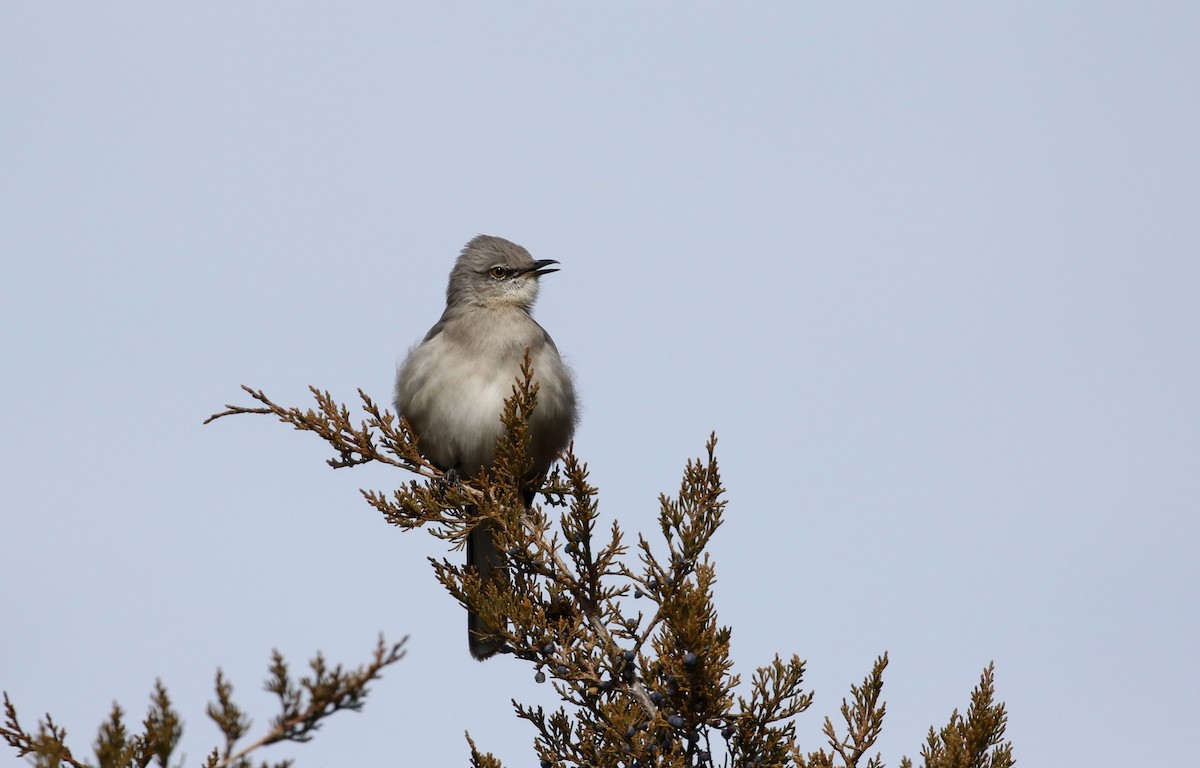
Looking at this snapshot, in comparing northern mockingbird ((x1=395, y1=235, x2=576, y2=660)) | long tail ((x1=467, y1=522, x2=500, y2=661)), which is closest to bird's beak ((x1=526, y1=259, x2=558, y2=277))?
northern mockingbird ((x1=395, y1=235, x2=576, y2=660))

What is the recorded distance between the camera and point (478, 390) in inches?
279

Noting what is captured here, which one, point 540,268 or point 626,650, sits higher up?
point 540,268

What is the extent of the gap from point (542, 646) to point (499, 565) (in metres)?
0.42

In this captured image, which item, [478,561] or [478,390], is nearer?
[478,390]

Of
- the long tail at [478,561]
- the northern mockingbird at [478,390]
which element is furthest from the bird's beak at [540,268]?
the long tail at [478,561]

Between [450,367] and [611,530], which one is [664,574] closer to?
[611,530]

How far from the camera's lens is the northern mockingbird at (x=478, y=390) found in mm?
7012

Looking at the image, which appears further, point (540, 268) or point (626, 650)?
point (540, 268)

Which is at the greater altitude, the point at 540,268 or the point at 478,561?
the point at 540,268

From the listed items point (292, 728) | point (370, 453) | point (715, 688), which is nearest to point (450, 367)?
point (370, 453)

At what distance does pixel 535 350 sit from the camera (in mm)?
7379

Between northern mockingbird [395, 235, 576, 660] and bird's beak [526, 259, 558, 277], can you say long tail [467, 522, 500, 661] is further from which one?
bird's beak [526, 259, 558, 277]

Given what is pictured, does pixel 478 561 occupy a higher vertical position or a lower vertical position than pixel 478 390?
lower

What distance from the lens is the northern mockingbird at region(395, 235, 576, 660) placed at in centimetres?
701
